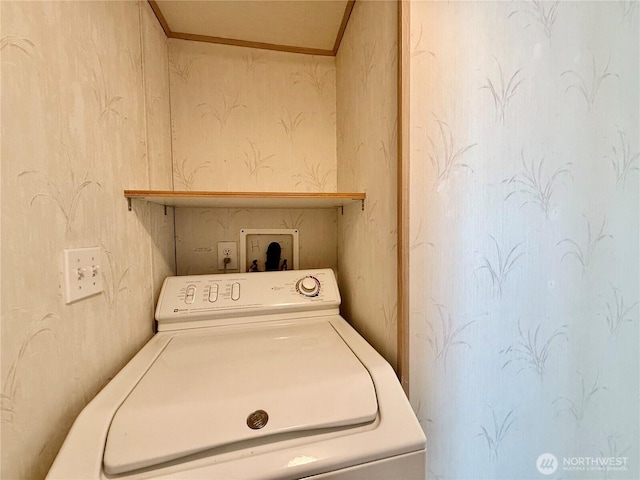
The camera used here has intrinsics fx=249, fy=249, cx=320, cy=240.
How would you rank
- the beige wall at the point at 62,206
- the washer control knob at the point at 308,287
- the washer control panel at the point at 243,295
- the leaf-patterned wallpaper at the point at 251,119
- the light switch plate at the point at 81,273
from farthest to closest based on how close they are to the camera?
the leaf-patterned wallpaper at the point at 251,119 < the washer control knob at the point at 308,287 < the washer control panel at the point at 243,295 < the light switch plate at the point at 81,273 < the beige wall at the point at 62,206

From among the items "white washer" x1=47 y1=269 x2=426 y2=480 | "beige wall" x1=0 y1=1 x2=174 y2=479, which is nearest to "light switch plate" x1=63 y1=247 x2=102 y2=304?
"beige wall" x1=0 y1=1 x2=174 y2=479

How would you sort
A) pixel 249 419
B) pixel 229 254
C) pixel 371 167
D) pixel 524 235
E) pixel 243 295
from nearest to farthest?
pixel 249 419 → pixel 524 235 → pixel 371 167 → pixel 243 295 → pixel 229 254

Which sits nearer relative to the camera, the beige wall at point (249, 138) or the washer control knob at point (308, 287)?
the washer control knob at point (308, 287)

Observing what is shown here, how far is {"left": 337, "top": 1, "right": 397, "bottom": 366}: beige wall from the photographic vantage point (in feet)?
2.37

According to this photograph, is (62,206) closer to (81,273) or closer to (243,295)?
(81,273)

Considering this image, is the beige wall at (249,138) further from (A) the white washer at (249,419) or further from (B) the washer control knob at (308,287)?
(A) the white washer at (249,419)

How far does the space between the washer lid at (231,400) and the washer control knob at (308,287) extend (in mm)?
299

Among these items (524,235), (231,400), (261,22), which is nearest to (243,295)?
(231,400)

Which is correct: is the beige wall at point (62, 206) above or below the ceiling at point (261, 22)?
below

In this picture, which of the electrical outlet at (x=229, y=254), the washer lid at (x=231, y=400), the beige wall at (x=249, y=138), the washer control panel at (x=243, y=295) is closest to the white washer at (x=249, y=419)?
the washer lid at (x=231, y=400)

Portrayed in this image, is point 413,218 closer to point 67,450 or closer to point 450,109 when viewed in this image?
point 450,109

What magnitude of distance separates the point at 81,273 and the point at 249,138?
0.89 m

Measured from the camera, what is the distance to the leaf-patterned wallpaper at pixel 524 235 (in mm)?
670

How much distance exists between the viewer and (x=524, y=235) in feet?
2.39
